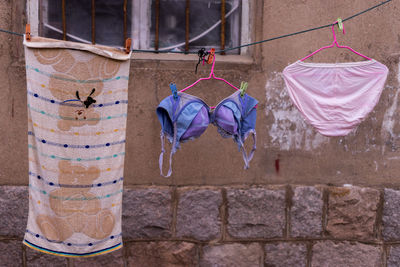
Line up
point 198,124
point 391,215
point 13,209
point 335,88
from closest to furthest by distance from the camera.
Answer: point 198,124 < point 335,88 < point 13,209 < point 391,215

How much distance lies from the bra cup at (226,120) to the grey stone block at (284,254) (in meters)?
1.18

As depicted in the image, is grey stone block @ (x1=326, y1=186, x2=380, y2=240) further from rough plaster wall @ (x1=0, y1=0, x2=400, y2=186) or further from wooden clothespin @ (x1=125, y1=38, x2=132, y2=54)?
wooden clothespin @ (x1=125, y1=38, x2=132, y2=54)

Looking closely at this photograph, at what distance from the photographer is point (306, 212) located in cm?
344

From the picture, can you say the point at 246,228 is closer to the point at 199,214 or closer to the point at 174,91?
the point at 199,214

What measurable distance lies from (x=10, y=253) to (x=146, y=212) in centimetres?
101

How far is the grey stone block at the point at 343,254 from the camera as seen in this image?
350 cm

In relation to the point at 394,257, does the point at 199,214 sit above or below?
above

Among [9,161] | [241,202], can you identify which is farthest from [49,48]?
[241,202]

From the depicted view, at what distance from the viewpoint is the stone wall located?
3.35 m

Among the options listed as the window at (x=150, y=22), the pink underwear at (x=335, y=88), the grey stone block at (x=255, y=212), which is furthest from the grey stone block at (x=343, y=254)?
the window at (x=150, y=22)

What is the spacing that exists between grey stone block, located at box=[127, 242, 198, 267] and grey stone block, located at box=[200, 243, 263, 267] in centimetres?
10

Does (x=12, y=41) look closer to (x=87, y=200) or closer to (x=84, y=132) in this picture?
(x=84, y=132)

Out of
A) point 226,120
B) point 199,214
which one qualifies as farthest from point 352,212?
point 226,120

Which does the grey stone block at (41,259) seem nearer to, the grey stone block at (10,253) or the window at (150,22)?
the grey stone block at (10,253)
